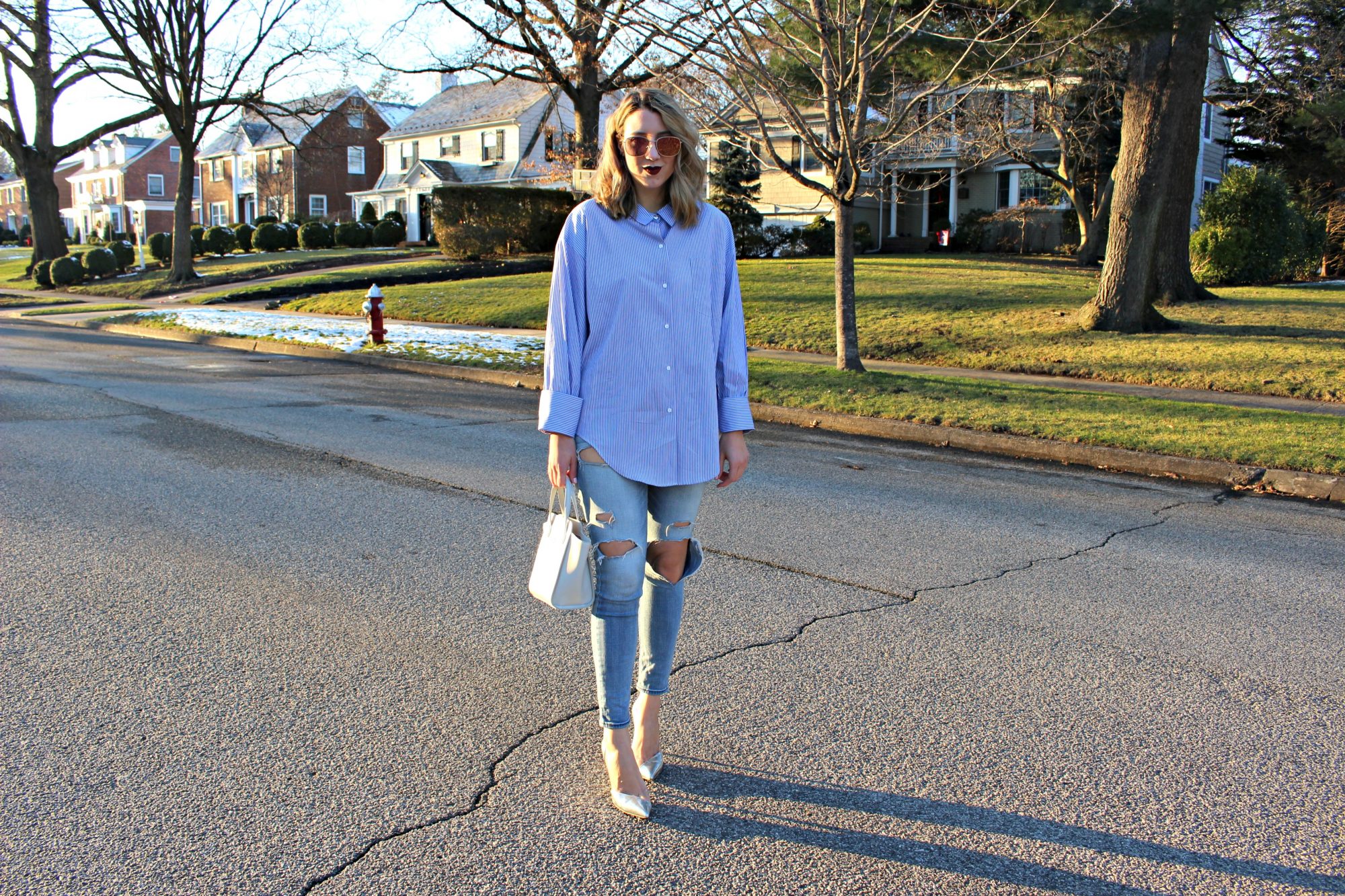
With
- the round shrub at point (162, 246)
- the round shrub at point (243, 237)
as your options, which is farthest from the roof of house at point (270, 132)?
the round shrub at point (162, 246)

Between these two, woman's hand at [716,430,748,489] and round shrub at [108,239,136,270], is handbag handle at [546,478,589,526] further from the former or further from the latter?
round shrub at [108,239,136,270]

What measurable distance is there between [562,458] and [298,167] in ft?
205

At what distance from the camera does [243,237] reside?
46.9 meters

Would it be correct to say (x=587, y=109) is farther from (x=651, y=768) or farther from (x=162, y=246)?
(x=651, y=768)

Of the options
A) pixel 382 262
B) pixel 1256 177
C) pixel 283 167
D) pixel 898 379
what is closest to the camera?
pixel 898 379

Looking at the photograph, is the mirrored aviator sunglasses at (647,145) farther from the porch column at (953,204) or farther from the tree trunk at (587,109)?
the porch column at (953,204)

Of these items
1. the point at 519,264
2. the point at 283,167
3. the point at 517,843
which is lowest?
the point at 517,843

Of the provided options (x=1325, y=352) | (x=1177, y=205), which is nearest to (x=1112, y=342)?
(x=1325, y=352)

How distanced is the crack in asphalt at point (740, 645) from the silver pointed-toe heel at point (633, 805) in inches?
15.3

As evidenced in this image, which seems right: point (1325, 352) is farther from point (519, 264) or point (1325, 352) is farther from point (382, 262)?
point (382, 262)

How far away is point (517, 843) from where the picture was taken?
2.77m

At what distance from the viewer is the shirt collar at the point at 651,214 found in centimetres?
290

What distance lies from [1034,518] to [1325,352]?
8.60 m

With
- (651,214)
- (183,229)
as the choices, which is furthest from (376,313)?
(183,229)
